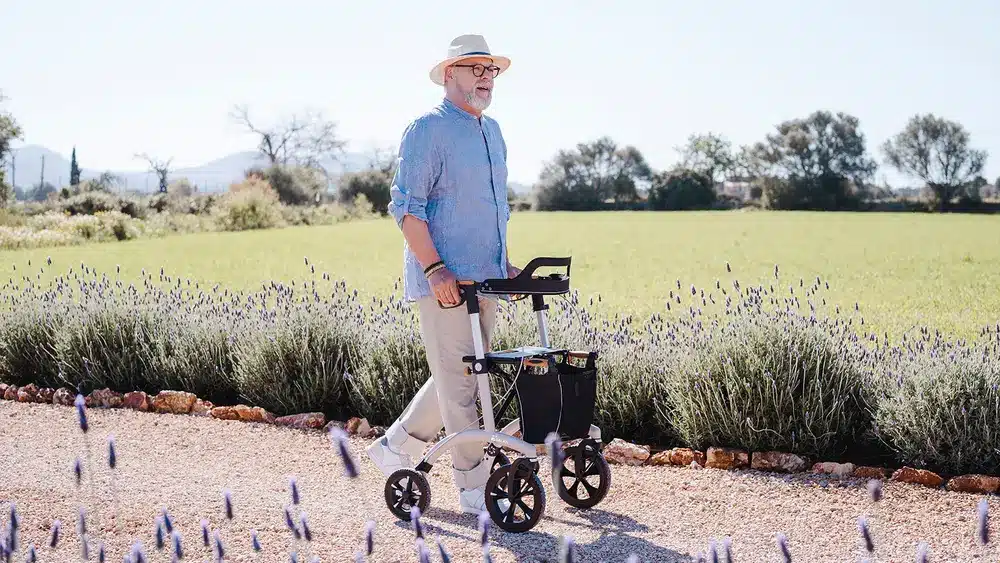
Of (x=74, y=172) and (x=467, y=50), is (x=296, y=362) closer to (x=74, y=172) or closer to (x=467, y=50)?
(x=467, y=50)

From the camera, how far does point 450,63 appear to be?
13.7 ft

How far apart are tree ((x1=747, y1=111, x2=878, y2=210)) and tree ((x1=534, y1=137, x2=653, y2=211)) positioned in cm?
916

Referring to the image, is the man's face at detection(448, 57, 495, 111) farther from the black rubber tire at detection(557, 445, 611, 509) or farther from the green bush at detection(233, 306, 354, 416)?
the green bush at detection(233, 306, 354, 416)

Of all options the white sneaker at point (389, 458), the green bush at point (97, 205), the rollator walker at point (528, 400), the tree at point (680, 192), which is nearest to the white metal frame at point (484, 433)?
the rollator walker at point (528, 400)

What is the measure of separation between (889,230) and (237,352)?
3273 centimetres

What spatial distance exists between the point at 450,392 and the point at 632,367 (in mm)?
1766

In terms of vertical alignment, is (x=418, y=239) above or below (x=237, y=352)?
above

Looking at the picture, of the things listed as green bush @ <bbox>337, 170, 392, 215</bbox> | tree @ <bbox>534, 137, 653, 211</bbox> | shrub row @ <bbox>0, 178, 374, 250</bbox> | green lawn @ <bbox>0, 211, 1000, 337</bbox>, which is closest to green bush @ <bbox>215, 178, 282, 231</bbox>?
shrub row @ <bbox>0, 178, 374, 250</bbox>

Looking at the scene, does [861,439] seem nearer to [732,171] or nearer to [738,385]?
[738,385]

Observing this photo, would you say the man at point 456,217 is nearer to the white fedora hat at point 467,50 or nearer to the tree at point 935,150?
the white fedora hat at point 467,50

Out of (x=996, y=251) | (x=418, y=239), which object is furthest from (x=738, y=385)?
(x=996, y=251)

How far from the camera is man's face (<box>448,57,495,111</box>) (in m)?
4.19

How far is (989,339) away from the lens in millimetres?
5527

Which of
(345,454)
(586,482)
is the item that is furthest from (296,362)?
(345,454)
